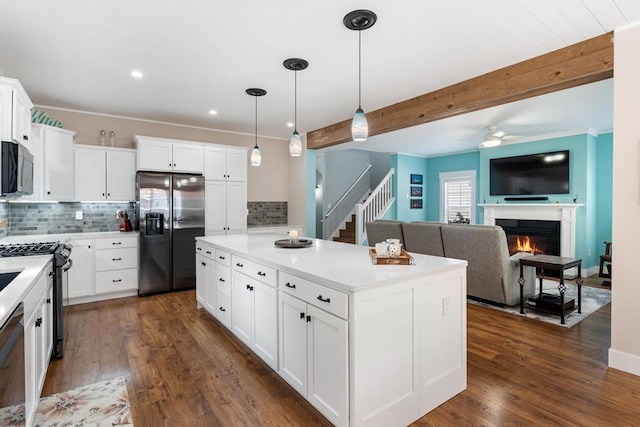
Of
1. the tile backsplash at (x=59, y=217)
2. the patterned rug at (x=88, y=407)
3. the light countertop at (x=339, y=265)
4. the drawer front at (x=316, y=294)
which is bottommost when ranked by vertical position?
the patterned rug at (x=88, y=407)

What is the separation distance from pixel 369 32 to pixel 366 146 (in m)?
4.61

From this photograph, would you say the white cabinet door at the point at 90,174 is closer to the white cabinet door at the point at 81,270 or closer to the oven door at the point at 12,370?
the white cabinet door at the point at 81,270

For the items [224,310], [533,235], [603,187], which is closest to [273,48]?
[224,310]

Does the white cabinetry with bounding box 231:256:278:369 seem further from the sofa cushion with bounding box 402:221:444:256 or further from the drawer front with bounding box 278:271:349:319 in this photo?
the sofa cushion with bounding box 402:221:444:256

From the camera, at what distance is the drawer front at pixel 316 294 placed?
1.74m

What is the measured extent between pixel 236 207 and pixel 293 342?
12.4 ft

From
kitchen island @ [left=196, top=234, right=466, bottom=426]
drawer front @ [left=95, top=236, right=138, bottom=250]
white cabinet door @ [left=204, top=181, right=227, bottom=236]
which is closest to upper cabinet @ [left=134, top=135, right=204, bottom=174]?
white cabinet door @ [left=204, top=181, right=227, bottom=236]

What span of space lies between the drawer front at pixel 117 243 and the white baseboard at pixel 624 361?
541 cm

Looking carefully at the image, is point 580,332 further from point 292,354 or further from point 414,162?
point 414,162

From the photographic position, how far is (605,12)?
7.63ft

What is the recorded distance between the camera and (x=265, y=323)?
8.25 ft

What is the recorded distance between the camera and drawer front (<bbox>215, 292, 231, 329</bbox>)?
320 cm

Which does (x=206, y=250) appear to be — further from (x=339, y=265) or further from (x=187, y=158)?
(x=339, y=265)

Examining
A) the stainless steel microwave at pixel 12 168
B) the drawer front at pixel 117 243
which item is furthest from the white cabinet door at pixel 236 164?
the stainless steel microwave at pixel 12 168
